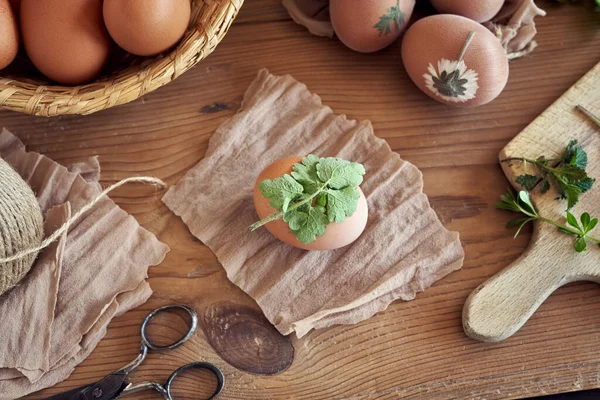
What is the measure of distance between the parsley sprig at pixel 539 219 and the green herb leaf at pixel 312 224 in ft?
0.91

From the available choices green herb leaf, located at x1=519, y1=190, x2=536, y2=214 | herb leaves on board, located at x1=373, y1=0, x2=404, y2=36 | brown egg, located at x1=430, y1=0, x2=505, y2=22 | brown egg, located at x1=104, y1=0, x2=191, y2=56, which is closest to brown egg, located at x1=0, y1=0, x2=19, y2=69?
brown egg, located at x1=104, y1=0, x2=191, y2=56

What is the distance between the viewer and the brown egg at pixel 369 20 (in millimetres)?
866

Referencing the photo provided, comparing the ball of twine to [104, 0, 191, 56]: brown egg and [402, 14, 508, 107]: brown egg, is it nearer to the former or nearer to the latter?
[104, 0, 191, 56]: brown egg

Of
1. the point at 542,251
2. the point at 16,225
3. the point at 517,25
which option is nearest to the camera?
the point at 16,225

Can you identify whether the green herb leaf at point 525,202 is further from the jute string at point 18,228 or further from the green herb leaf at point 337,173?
the jute string at point 18,228

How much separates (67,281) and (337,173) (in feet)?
1.25

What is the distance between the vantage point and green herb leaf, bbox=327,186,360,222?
0.74m

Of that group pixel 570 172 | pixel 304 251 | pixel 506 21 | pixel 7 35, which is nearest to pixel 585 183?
pixel 570 172

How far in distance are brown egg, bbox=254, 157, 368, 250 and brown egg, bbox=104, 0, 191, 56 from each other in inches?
8.8

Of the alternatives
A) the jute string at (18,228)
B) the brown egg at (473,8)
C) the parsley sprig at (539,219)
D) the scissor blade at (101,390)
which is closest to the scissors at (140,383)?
the scissor blade at (101,390)

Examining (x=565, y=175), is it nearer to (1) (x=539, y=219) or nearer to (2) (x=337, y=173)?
(1) (x=539, y=219)

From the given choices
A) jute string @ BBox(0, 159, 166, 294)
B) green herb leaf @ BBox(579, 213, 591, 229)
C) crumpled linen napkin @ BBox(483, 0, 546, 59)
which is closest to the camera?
jute string @ BBox(0, 159, 166, 294)

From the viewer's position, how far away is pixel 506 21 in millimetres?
958

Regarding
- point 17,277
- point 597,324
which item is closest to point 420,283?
point 597,324
